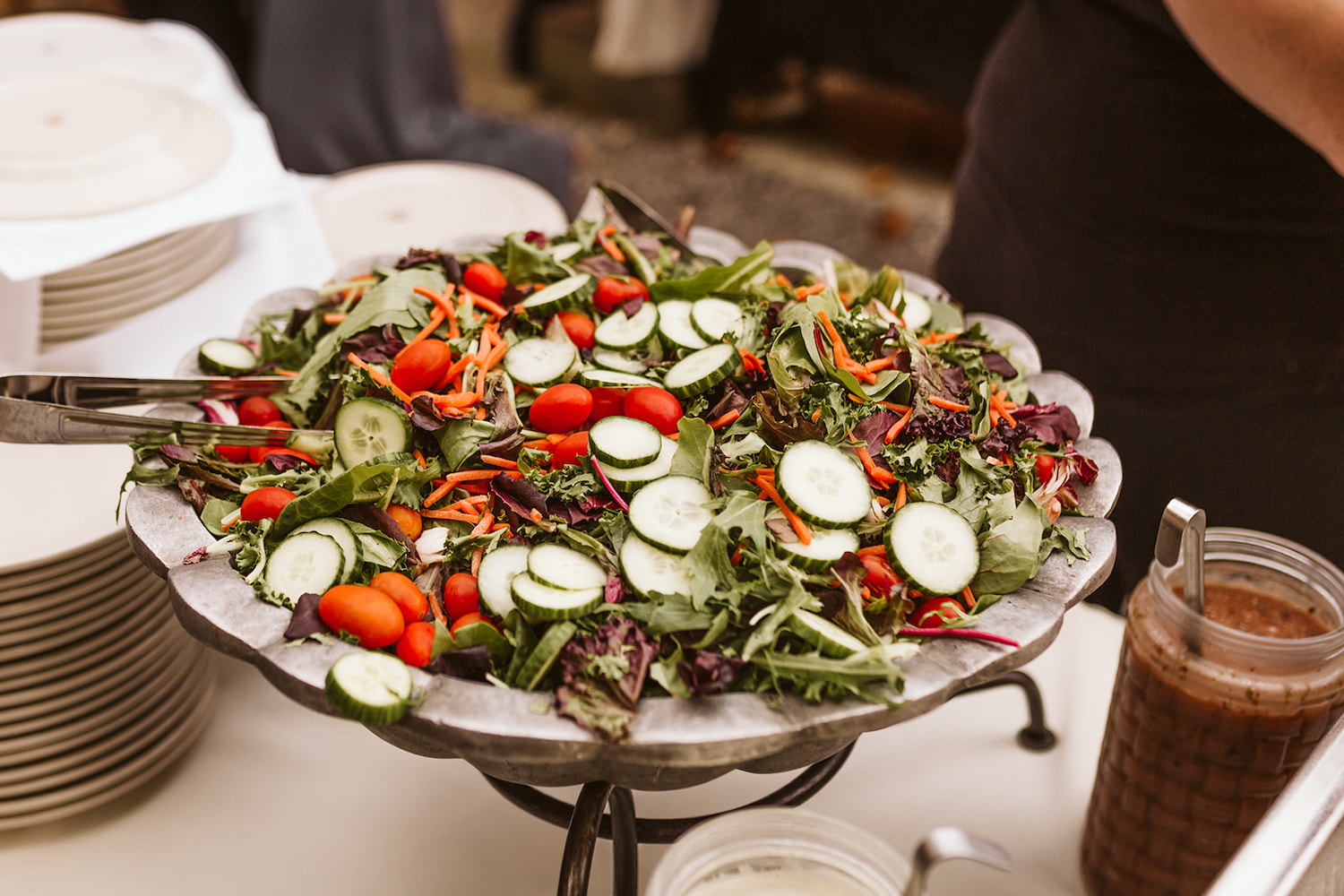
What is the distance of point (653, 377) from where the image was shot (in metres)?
1.38

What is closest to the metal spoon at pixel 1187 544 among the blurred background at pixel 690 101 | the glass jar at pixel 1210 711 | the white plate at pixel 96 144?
the glass jar at pixel 1210 711

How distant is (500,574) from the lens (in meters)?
1.10

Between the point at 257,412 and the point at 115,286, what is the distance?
0.68 meters

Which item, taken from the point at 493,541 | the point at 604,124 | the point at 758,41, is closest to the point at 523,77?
the point at 604,124

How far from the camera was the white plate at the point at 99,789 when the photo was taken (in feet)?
4.70

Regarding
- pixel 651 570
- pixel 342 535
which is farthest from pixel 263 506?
pixel 651 570

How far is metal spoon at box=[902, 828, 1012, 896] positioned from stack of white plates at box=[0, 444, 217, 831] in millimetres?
1145

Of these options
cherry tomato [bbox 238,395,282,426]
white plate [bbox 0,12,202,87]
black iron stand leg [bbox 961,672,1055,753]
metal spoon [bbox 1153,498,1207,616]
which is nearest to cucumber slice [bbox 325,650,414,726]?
cherry tomato [bbox 238,395,282,426]

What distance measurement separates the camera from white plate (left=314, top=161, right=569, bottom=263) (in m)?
2.30

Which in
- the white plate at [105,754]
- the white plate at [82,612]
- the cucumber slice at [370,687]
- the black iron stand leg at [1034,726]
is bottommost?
the white plate at [105,754]

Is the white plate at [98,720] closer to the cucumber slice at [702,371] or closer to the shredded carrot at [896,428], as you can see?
the cucumber slice at [702,371]

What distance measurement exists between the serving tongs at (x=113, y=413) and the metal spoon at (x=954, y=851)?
911mm

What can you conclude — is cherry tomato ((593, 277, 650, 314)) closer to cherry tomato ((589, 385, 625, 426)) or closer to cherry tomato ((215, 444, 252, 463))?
cherry tomato ((589, 385, 625, 426))

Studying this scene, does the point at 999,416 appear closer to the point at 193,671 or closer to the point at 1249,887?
the point at 1249,887
